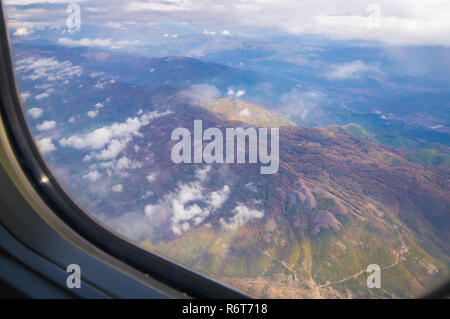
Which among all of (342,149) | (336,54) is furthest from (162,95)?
(336,54)

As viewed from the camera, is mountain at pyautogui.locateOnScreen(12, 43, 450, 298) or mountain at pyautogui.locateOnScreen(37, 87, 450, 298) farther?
mountain at pyautogui.locateOnScreen(12, 43, 450, 298)

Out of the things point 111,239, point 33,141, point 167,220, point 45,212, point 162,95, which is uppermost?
point 33,141

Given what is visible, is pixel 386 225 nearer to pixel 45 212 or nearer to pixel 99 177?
pixel 45 212

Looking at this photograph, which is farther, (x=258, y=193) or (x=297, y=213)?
(x=258, y=193)

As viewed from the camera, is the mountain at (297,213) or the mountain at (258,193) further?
the mountain at (258,193)

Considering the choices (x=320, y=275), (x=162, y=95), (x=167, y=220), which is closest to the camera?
(x=320, y=275)

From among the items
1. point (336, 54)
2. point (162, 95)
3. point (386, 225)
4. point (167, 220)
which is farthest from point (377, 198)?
point (336, 54)

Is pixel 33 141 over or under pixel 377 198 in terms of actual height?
over

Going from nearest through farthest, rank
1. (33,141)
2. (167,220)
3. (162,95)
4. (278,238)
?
(33,141), (278,238), (167,220), (162,95)

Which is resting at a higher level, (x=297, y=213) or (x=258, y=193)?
(x=258, y=193)

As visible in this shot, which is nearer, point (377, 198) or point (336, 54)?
point (377, 198)
